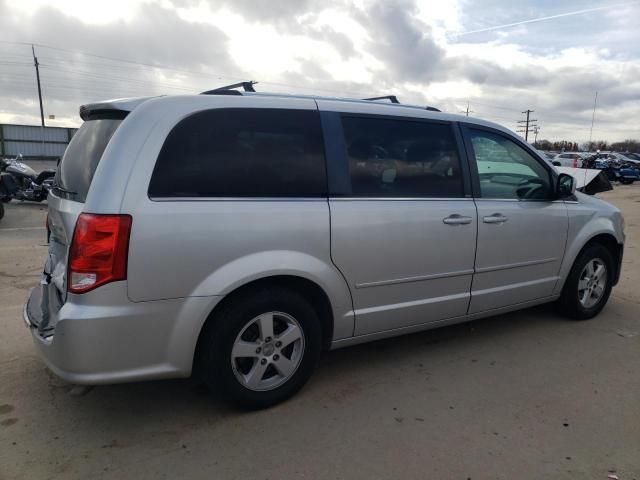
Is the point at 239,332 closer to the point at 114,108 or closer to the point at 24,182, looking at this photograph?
the point at 114,108

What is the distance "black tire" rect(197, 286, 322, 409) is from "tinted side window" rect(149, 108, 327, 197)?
60 centimetres

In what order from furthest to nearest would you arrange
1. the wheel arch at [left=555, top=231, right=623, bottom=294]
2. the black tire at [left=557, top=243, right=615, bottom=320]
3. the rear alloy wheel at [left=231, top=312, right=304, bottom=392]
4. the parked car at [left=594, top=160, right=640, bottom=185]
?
the parked car at [left=594, top=160, right=640, bottom=185] → the black tire at [left=557, top=243, right=615, bottom=320] → the wheel arch at [left=555, top=231, right=623, bottom=294] → the rear alloy wheel at [left=231, top=312, right=304, bottom=392]

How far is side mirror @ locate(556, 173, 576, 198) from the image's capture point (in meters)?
4.25

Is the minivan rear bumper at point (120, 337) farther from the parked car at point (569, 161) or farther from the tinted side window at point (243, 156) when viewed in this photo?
the parked car at point (569, 161)

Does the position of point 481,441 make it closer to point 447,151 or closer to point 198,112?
point 447,151

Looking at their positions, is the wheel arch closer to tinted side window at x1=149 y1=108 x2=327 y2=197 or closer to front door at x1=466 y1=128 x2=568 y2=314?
front door at x1=466 y1=128 x2=568 y2=314

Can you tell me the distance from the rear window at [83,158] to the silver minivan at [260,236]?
0.6 inches

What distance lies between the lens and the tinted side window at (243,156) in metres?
2.63

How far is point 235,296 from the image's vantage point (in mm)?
2775

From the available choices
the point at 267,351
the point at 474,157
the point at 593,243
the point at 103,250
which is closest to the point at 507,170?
the point at 474,157

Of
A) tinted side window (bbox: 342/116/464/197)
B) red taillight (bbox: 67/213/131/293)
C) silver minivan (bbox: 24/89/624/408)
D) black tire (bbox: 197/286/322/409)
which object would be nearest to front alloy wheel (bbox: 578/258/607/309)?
silver minivan (bbox: 24/89/624/408)

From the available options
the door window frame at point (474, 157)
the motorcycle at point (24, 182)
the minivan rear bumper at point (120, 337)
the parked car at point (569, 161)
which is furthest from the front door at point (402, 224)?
the parked car at point (569, 161)

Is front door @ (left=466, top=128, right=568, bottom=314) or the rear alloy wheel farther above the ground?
front door @ (left=466, top=128, right=568, bottom=314)

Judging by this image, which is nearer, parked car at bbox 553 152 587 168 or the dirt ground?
the dirt ground
